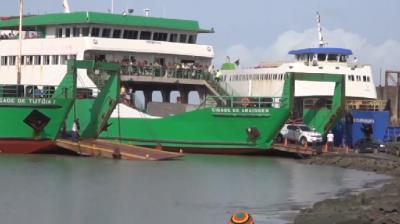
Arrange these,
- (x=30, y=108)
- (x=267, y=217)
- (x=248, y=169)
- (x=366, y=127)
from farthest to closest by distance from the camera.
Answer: (x=366, y=127) < (x=30, y=108) < (x=248, y=169) < (x=267, y=217)

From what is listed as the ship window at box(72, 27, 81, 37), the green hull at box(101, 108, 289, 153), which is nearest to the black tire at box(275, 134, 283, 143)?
the green hull at box(101, 108, 289, 153)

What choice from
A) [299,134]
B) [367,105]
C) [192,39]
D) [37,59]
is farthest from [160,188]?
[192,39]

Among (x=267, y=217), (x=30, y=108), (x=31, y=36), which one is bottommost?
(x=267, y=217)

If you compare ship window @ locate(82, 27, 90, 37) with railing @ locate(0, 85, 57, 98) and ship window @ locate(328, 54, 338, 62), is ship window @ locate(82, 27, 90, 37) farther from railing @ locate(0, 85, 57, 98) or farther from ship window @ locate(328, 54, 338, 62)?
ship window @ locate(328, 54, 338, 62)

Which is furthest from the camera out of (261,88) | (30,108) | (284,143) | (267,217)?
(261,88)

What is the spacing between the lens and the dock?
95.5ft

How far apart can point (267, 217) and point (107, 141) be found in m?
16.8

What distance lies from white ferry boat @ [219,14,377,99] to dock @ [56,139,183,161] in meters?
10.0

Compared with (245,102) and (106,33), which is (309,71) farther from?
(106,33)

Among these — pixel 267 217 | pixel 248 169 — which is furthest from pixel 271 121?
pixel 267 217

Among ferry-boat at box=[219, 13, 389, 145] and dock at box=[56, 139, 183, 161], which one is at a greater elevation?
ferry-boat at box=[219, 13, 389, 145]

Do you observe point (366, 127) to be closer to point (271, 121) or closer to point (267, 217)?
point (271, 121)

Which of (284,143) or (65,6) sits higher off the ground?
(65,6)

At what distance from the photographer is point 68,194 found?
20.0m
